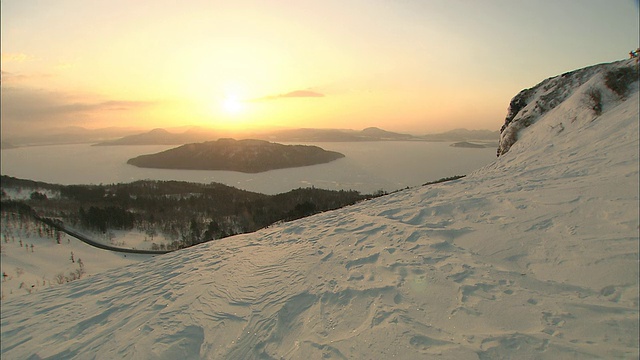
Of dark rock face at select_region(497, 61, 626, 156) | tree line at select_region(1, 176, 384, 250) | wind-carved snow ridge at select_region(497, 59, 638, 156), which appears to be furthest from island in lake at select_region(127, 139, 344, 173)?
dark rock face at select_region(497, 61, 626, 156)

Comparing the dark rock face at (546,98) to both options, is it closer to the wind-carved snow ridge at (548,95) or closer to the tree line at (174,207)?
the wind-carved snow ridge at (548,95)

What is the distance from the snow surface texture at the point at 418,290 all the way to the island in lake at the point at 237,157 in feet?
492

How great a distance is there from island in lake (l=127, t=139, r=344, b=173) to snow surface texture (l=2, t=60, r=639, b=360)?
15003 cm

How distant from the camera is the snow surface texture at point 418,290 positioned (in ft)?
14.4

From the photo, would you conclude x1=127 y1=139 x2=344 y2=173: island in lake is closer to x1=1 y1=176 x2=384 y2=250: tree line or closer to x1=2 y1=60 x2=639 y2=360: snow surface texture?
x1=1 y1=176 x2=384 y2=250: tree line

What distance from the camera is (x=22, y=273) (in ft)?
A: 85.0

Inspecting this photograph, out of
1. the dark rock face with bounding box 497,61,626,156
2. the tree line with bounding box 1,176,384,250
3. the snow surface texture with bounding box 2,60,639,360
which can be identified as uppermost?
the dark rock face with bounding box 497,61,626,156

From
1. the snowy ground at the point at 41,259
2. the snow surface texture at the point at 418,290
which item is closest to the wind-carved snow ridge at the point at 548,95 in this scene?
the snow surface texture at the point at 418,290

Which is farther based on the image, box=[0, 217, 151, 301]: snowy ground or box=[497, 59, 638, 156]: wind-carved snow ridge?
box=[0, 217, 151, 301]: snowy ground

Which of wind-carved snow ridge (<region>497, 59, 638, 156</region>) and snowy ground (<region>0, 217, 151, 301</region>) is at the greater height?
wind-carved snow ridge (<region>497, 59, 638, 156</region>)

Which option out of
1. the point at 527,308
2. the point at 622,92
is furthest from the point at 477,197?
the point at 622,92

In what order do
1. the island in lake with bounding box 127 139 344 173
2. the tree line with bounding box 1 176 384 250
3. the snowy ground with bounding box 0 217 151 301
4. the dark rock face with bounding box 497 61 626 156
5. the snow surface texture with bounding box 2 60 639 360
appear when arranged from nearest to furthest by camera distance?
the snow surface texture with bounding box 2 60 639 360
the dark rock face with bounding box 497 61 626 156
the snowy ground with bounding box 0 217 151 301
the tree line with bounding box 1 176 384 250
the island in lake with bounding box 127 139 344 173

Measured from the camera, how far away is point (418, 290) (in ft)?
19.2

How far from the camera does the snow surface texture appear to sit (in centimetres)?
438
